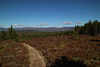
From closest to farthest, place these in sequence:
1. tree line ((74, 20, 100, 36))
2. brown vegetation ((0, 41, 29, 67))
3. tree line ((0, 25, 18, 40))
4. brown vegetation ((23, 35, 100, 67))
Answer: brown vegetation ((0, 41, 29, 67))
brown vegetation ((23, 35, 100, 67))
tree line ((0, 25, 18, 40))
tree line ((74, 20, 100, 36))

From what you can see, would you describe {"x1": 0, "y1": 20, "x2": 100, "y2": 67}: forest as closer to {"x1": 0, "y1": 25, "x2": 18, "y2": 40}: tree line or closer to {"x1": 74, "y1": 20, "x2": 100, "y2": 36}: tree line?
{"x1": 0, "y1": 25, "x2": 18, "y2": 40}: tree line

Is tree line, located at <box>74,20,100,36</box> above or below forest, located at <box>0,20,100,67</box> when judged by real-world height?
above

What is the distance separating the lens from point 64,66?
984 cm

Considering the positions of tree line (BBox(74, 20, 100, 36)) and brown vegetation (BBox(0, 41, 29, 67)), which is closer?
brown vegetation (BBox(0, 41, 29, 67))

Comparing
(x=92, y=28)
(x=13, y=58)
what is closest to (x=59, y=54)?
(x=13, y=58)

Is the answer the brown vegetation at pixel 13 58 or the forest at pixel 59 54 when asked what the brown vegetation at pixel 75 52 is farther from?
the brown vegetation at pixel 13 58

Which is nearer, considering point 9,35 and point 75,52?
point 75,52

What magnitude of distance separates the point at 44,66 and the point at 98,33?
7127cm

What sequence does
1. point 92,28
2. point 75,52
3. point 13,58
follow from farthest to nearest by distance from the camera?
point 92,28
point 75,52
point 13,58

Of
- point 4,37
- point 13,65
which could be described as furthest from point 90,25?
point 4,37

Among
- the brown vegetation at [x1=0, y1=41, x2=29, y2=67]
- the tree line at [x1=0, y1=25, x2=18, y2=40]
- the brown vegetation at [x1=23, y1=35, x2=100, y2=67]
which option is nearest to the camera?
the brown vegetation at [x1=0, y1=41, x2=29, y2=67]

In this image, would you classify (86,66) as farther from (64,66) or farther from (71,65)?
(64,66)

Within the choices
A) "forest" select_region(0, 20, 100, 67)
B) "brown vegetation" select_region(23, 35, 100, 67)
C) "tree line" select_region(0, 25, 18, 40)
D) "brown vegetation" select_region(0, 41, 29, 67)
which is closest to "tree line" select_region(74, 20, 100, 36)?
"forest" select_region(0, 20, 100, 67)

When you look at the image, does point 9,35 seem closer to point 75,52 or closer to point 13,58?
point 13,58
